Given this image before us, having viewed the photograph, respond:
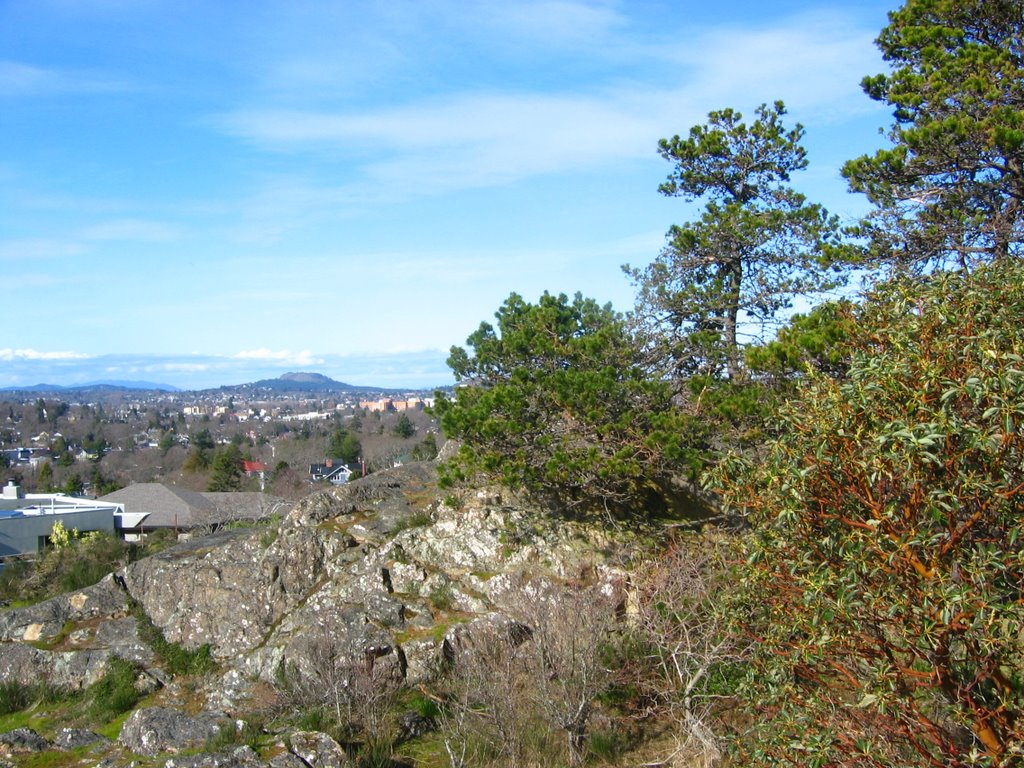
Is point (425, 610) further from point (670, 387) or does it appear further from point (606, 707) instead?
point (670, 387)

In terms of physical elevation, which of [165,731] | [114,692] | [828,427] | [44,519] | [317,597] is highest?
[828,427]

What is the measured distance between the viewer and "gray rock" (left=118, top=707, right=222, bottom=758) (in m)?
9.21

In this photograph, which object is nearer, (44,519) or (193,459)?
(44,519)

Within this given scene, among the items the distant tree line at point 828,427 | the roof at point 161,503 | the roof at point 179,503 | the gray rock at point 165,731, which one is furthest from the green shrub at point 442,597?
the roof at point 161,503

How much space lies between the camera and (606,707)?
963 centimetres

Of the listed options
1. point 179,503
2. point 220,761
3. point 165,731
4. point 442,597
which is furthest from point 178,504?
point 220,761

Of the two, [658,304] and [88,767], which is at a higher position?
[658,304]

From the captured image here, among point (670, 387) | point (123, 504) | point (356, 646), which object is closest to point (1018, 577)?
point (670, 387)

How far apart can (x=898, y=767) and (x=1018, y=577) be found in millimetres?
1236

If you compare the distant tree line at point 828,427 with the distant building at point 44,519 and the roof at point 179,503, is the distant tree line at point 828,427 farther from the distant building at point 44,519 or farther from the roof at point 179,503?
the roof at point 179,503

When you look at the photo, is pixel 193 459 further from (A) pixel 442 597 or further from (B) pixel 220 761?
(B) pixel 220 761

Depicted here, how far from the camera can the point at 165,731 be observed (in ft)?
30.9

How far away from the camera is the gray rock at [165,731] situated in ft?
30.2

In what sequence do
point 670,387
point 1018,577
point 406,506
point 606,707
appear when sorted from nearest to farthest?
point 1018,577 → point 606,707 → point 670,387 → point 406,506
